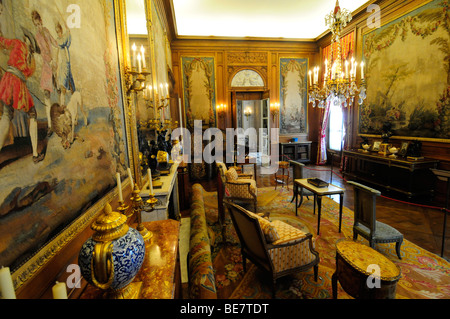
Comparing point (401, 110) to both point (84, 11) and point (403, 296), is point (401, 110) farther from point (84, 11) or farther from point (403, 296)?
point (84, 11)

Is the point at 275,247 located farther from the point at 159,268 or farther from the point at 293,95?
the point at 293,95

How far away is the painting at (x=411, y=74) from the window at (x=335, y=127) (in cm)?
121

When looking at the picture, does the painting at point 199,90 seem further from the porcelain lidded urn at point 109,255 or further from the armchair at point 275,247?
the porcelain lidded urn at point 109,255

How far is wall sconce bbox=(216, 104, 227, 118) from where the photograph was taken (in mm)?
7227

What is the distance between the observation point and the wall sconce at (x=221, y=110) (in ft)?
23.7

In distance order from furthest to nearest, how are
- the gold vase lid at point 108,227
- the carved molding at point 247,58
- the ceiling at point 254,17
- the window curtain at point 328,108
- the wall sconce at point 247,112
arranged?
the wall sconce at point 247,112, the carved molding at point 247,58, the window curtain at point 328,108, the ceiling at point 254,17, the gold vase lid at point 108,227

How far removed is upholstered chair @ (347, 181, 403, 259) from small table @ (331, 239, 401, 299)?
0.75 metres

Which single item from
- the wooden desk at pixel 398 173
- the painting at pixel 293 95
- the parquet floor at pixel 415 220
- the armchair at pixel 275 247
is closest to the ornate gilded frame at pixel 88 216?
the armchair at pixel 275 247

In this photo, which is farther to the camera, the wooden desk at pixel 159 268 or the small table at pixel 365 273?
the small table at pixel 365 273

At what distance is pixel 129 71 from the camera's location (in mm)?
1717

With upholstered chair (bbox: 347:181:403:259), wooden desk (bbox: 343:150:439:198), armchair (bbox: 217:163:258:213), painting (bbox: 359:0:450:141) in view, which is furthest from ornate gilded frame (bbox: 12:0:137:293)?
painting (bbox: 359:0:450:141)

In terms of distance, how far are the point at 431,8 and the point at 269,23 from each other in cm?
353

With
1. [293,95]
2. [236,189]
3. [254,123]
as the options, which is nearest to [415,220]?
[236,189]

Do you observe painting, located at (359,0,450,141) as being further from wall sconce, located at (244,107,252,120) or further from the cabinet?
wall sconce, located at (244,107,252,120)
